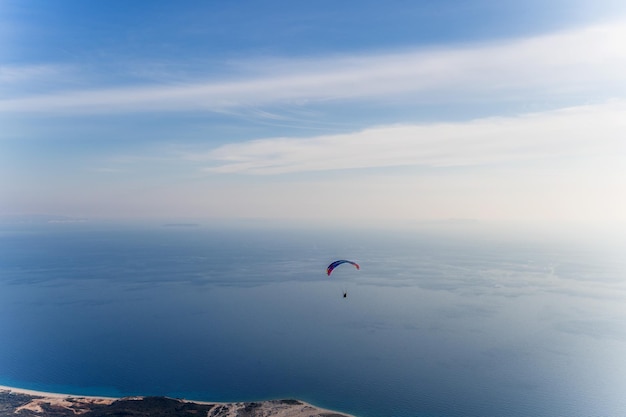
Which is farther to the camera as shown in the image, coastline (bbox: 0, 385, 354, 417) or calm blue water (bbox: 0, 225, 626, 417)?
calm blue water (bbox: 0, 225, 626, 417)

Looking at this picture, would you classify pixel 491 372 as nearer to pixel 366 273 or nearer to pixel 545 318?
A: pixel 545 318

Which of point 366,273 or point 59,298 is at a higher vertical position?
point 366,273

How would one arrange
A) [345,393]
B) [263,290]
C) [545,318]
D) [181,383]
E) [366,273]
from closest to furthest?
[345,393] < [181,383] < [545,318] < [263,290] < [366,273]

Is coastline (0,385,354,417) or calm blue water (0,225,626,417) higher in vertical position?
calm blue water (0,225,626,417)

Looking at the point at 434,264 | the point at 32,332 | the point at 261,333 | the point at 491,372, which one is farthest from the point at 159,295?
the point at 434,264

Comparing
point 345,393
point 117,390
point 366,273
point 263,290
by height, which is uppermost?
point 366,273

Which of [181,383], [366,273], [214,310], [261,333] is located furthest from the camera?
[366,273]
